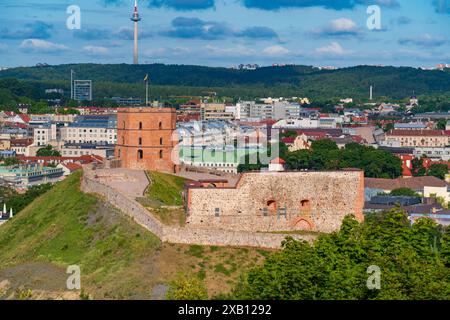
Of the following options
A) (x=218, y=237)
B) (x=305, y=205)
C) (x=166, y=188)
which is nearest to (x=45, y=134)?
(x=166, y=188)

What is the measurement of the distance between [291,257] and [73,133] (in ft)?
436

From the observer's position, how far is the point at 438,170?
121188mm

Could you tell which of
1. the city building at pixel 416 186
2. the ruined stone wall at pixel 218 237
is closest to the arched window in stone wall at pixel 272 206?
the ruined stone wall at pixel 218 237

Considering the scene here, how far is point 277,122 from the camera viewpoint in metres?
194

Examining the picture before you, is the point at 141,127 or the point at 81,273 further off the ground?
the point at 141,127

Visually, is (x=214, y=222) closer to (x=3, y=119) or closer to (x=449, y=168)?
(x=449, y=168)

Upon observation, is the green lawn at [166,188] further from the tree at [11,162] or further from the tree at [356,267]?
the tree at [11,162]

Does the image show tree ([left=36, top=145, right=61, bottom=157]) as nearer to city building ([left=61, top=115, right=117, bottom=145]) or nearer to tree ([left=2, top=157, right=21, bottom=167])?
tree ([left=2, top=157, right=21, bottom=167])

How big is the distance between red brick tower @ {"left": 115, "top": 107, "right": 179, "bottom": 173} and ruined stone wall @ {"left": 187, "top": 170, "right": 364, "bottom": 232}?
15.9m

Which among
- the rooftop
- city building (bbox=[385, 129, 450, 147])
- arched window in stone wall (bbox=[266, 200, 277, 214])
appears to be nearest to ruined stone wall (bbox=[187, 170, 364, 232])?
arched window in stone wall (bbox=[266, 200, 277, 214])

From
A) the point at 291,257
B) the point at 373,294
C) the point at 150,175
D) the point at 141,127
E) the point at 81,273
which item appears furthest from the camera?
the point at 141,127

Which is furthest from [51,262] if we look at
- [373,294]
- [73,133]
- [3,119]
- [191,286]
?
[3,119]

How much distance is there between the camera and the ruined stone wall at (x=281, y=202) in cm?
4519

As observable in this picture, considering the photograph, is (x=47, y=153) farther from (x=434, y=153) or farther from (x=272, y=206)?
(x=272, y=206)
